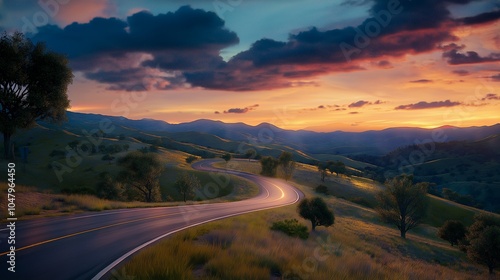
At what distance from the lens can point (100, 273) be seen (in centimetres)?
834

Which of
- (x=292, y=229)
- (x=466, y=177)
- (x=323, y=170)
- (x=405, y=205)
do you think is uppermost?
(x=292, y=229)

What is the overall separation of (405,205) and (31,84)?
4810cm

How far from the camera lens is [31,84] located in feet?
93.2

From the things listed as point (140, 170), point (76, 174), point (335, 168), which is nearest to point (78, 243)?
point (140, 170)

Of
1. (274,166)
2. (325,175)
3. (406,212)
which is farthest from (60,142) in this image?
(406,212)

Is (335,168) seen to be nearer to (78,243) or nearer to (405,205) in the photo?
(405,205)

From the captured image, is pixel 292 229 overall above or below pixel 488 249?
above

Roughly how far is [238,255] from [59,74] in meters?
27.5

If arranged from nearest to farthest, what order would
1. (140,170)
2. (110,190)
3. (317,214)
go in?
(317,214)
(140,170)
(110,190)

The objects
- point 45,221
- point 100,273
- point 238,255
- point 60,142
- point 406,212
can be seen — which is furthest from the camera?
point 60,142

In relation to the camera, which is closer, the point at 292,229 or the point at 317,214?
the point at 292,229

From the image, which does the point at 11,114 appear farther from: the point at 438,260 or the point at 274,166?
the point at 274,166

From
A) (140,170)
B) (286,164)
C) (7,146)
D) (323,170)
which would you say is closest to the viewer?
(7,146)

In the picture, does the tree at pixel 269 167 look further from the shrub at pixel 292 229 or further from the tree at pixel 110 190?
the shrub at pixel 292 229
